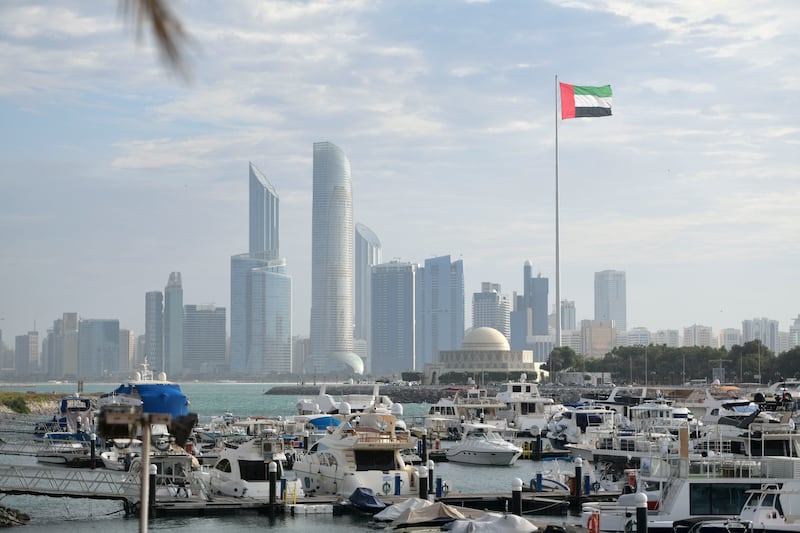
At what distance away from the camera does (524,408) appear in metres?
91.3

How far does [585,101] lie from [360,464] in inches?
2398

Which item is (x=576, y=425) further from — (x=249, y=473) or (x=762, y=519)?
(x=762, y=519)

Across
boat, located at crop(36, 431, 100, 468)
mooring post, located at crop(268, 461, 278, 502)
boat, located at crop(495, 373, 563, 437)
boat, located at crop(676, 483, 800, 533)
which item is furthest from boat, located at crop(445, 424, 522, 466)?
boat, located at crop(676, 483, 800, 533)

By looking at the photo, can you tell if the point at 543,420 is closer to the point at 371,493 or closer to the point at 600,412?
the point at 600,412

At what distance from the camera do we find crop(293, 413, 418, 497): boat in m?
42.2

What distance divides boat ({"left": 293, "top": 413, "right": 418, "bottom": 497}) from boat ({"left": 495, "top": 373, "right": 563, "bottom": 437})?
39.4 meters

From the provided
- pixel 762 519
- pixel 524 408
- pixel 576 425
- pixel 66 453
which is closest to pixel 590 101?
pixel 524 408

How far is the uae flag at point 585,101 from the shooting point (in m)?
97.3

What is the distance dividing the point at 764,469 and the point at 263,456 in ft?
57.2

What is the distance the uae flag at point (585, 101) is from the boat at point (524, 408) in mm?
22243

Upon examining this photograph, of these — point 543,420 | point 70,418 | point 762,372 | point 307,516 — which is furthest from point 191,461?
point 762,372

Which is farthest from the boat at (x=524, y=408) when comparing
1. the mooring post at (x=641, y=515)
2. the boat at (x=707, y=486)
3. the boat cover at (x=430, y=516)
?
the mooring post at (x=641, y=515)

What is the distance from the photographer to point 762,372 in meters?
170

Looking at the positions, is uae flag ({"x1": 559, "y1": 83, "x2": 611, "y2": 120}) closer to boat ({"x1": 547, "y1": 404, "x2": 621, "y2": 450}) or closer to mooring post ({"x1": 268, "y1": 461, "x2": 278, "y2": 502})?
boat ({"x1": 547, "y1": 404, "x2": 621, "y2": 450})
